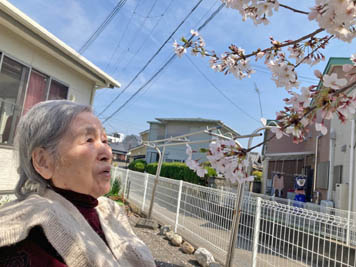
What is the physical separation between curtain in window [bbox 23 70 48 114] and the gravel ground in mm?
3413

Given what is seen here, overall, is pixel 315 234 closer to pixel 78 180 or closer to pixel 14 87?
pixel 78 180

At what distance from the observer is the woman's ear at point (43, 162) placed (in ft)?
3.19

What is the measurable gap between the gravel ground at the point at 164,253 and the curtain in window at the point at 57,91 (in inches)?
137

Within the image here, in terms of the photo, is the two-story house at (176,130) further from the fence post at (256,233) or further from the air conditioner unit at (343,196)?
the fence post at (256,233)

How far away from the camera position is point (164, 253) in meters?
4.11

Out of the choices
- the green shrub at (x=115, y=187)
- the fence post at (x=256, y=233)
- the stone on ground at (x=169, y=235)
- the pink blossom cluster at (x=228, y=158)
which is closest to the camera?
the pink blossom cluster at (x=228, y=158)

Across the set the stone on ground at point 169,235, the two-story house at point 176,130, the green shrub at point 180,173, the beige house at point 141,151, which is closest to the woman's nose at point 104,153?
the stone on ground at point 169,235

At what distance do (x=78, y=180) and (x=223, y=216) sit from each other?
3.15 m

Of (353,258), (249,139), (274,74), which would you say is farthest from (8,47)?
(353,258)

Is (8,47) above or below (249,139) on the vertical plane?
above

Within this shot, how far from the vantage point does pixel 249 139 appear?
11.0 ft

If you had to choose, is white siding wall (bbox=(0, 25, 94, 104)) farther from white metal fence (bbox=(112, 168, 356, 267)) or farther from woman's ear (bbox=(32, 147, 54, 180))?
woman's ear (bbox=(32, 147, 54, 180))

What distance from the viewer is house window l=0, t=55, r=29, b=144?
4.36 m

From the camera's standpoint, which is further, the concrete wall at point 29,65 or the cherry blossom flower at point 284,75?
the concrete wall at point 29,65
